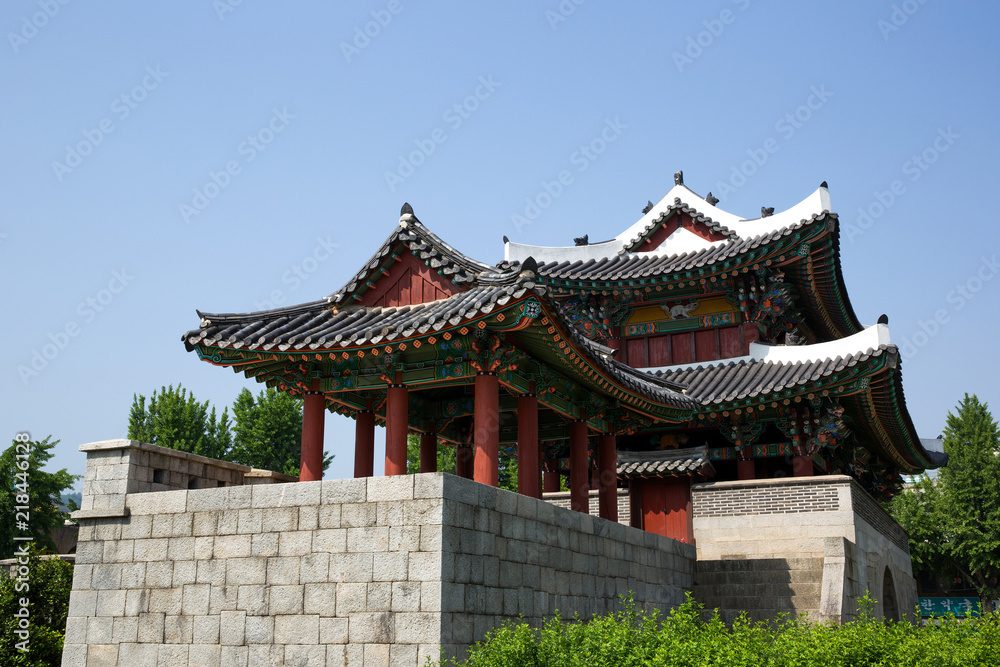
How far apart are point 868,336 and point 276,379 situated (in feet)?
40.2

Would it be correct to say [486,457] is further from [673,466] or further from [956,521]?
[956,521]

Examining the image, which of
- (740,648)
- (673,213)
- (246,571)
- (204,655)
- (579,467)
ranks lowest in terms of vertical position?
(204,655)

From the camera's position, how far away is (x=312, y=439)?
44.2ft

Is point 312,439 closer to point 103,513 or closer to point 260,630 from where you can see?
point 103,513

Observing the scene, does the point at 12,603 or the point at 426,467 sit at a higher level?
the point at 426,467

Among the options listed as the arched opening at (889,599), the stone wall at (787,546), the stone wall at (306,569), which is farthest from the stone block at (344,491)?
the arched opening at (889,599)

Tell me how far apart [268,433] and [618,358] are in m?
25.3

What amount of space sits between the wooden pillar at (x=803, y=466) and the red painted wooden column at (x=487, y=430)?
30.9 ft

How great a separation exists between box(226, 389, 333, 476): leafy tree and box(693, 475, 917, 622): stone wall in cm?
2808

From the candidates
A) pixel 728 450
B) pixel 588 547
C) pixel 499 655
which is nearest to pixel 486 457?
pixel 588 547

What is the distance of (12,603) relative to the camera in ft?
45.4

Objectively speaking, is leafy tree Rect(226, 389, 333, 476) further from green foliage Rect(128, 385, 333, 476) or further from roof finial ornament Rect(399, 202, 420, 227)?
roof finial ornament Rect(399, 202, 420, 227)

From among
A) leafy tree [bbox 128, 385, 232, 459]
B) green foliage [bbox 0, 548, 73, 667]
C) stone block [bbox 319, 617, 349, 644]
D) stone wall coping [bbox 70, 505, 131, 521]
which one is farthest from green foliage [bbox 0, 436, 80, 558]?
stone block [bbox 319, 617, 349, 644]

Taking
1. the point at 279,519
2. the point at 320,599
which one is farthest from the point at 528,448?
the point at 320,599
